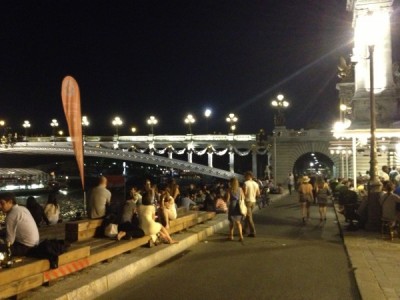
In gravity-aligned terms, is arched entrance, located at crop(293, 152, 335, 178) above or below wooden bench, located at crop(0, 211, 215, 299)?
above

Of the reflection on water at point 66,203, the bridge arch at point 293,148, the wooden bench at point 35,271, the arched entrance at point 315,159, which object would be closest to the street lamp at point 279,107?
the bridge arch at point 293,148

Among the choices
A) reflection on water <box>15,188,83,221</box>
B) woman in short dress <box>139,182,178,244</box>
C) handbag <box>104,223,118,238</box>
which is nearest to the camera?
handbag <box>104,223,118,238</box>

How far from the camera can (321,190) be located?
59.3 feet

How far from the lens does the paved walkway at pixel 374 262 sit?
7568 millimetres

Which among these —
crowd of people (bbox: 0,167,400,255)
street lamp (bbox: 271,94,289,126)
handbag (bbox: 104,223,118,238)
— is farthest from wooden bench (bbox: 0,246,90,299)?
street lamp (bbox: 271,94,289,126)

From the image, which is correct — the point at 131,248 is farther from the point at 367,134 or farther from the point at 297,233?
the point at 367,134

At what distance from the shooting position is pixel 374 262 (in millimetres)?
9742

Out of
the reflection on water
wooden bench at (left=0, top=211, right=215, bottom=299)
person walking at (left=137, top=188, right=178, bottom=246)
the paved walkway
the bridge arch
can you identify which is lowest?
the reflection on water

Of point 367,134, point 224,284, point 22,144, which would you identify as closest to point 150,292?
point 224,284

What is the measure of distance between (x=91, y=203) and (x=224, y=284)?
4098 mm

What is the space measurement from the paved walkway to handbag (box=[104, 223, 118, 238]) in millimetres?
4843

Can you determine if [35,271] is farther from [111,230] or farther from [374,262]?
[374,262]

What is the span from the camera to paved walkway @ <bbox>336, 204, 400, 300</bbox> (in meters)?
7.57

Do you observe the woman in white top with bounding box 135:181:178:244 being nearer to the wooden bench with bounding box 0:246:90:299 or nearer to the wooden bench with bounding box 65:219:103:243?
the wooden bench with bounding box 65:219:103:243
